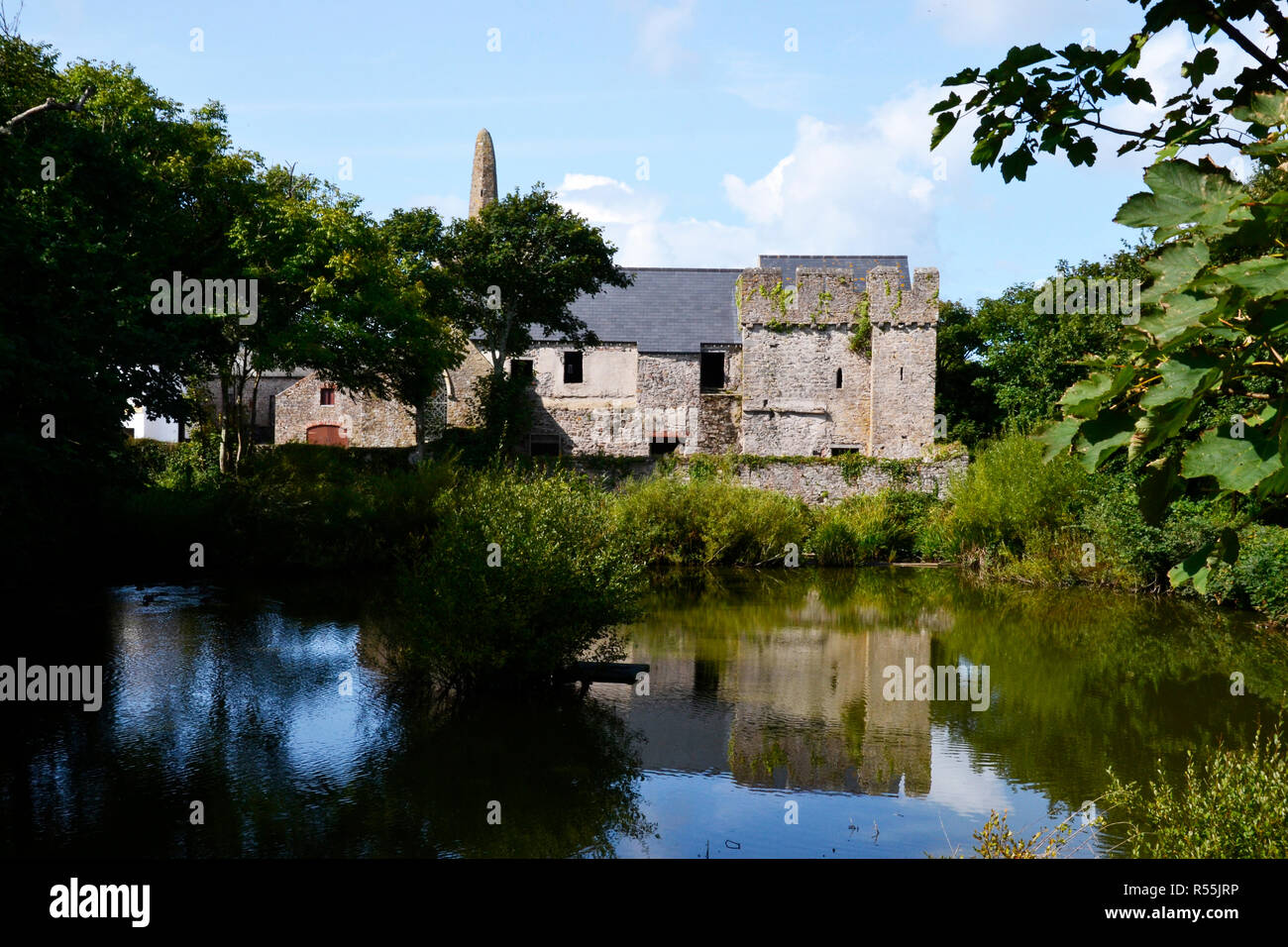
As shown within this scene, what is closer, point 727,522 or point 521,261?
point 727,522

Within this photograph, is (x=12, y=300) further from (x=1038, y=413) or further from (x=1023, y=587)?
(x=1038, y=413)

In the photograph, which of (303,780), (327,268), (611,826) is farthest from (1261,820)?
(327,268)

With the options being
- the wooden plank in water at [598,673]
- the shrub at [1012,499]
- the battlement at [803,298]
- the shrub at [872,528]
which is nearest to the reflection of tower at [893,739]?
the wooden plank in water at [598,673]

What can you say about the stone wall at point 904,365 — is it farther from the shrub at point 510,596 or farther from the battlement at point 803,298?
the shrub at point 510,596

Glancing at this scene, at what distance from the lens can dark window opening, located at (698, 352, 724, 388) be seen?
38562 mm

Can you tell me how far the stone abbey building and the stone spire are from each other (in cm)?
649

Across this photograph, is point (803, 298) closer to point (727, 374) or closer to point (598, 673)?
point (727, 374)

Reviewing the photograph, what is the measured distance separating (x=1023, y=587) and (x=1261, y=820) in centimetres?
1844

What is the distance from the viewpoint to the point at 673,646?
15.4 m

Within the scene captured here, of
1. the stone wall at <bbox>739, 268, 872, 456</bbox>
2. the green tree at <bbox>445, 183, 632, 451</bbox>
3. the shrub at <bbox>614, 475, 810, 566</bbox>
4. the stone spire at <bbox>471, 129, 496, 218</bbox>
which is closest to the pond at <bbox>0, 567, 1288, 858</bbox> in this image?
the shrub at <bbox>614, 475, 810, 566</bbox>

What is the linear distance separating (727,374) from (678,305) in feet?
11.9

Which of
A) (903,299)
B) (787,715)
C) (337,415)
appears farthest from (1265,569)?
(337,415)

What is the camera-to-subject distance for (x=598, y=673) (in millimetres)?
12500

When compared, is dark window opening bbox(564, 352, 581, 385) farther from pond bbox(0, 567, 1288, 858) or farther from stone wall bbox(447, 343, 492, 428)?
pond bbox(0, 567, 1288, 858)
